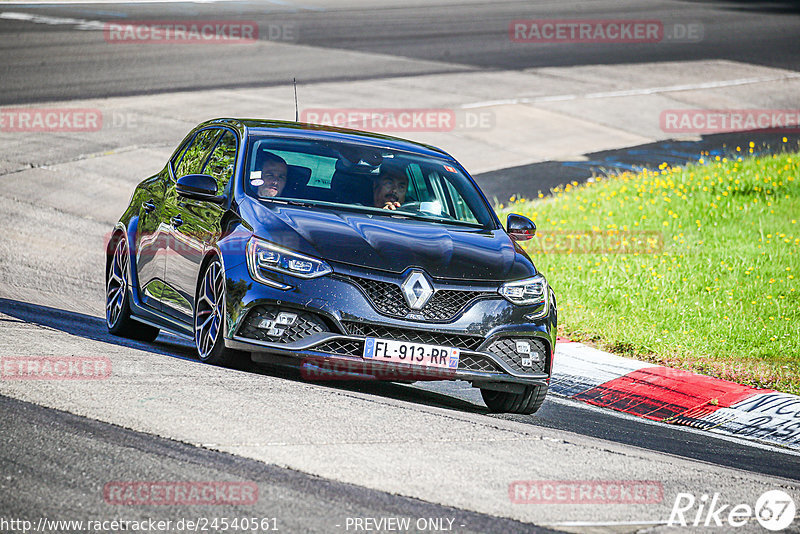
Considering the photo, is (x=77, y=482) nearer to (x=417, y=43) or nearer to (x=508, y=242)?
(x=508, y=242)

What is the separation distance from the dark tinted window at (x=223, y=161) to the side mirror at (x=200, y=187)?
19 centimetres

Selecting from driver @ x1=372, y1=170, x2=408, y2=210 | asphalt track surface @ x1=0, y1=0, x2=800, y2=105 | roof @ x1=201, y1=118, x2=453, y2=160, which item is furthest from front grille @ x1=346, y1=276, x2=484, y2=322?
asphalt track surface @ x1=0, y1=0, x2=800, y2=105

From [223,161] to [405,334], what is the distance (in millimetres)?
2308

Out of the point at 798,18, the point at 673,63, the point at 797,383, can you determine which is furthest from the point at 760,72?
the point at 797,383

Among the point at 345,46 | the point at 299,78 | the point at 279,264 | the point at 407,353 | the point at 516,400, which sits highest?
the point at 279,264

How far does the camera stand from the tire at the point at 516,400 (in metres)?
7.82

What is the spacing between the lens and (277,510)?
4.79 meters

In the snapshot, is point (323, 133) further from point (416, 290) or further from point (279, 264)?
point (416, 290)

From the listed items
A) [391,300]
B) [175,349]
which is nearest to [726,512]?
[391,300]

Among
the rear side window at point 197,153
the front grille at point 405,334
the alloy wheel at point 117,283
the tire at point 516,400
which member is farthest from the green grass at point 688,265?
the alloy wheel at point 117,283

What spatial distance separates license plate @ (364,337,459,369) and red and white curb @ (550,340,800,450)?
2.41 meters

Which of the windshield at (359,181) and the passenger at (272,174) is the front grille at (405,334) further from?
the passenger at (272,174)

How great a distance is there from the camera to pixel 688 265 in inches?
528

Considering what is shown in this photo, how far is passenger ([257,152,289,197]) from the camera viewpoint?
26.2 feet
